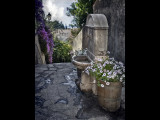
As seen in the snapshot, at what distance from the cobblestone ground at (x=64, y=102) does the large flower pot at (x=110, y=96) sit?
12cm

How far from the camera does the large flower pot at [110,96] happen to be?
2.86 m

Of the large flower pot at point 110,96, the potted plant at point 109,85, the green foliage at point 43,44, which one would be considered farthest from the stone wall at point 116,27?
the green foliage at point 43,44

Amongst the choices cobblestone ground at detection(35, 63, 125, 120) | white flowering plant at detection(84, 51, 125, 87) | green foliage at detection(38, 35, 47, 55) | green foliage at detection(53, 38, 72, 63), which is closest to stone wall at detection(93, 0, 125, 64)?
white flowering plant at detection(84, 51, 125, 87)

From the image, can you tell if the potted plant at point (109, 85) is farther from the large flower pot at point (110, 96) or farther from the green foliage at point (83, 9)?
the green foliage at point (83, 9)

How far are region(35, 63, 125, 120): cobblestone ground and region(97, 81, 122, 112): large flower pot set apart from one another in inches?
4.7

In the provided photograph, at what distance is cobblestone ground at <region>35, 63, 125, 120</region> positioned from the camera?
9.36ft

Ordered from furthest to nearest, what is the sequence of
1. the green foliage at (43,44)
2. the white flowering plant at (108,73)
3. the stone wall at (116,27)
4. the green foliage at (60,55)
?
the green foliage at (60,55) → the green foliage at (43,44) → the stone wall at (116,27) → the white flowering plant at (108,73)

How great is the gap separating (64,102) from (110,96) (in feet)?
3.72
